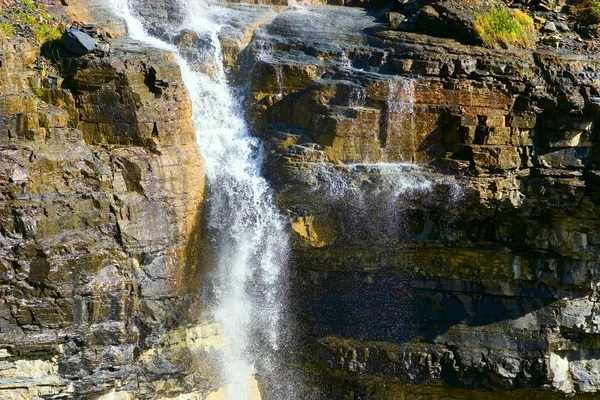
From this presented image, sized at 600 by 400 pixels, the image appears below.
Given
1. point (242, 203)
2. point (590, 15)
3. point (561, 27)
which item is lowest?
point (242, 203)

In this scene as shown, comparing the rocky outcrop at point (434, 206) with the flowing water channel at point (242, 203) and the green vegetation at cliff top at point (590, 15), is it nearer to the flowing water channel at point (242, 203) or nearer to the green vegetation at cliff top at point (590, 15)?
the flowing water channel at point (242, 203)

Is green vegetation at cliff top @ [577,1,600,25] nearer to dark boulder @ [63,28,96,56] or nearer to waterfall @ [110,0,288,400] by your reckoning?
waterfall @ [110,0,288,400]

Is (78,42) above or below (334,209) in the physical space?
above

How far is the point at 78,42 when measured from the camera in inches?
845

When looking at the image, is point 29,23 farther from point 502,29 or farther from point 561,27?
point 561,27

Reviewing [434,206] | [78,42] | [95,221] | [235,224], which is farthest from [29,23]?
[434,206]

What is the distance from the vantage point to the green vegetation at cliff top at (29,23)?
70.9ft

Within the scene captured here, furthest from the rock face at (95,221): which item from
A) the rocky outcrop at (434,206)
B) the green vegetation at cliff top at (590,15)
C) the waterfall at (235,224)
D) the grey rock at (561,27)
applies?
Result: the green vegetation at cliff top at (590,15)

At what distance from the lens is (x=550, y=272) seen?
24750 millimetres

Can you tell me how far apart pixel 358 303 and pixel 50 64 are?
9.44m

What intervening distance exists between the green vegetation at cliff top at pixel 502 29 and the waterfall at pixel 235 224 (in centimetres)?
623

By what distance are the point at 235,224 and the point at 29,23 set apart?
6473 mm

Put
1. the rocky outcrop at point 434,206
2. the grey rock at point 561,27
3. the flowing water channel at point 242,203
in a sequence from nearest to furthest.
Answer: the flowing water channel at point 242,203
the rocky outcrop at point 434,206
the grey rock at point 561,27

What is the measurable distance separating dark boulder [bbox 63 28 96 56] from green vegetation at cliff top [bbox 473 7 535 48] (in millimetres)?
9282
